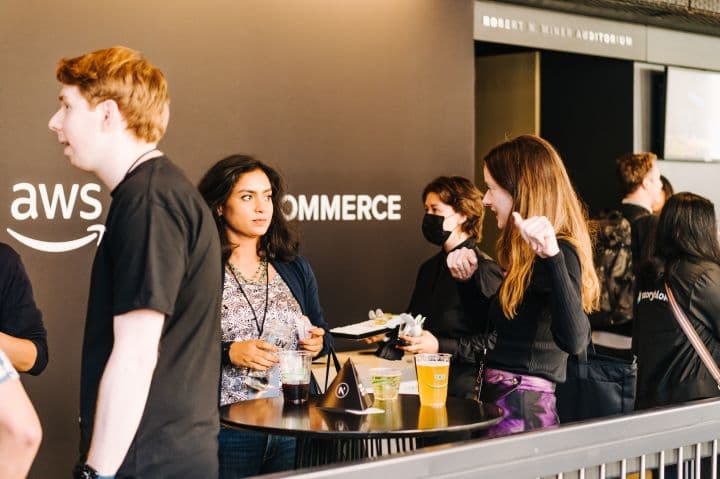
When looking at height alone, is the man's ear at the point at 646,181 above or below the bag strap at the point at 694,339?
above

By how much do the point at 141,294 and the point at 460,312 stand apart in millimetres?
2405

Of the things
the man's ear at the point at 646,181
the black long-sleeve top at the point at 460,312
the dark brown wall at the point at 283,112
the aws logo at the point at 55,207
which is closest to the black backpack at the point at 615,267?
the man's ear at the point at 646,181

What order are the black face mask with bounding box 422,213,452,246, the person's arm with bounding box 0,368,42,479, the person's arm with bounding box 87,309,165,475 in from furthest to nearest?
the black face mask with bounding box 422,213,452,246
the person's arm with bounding box 87,309,165,475
the person's arm with bounding box 0,368,42,479

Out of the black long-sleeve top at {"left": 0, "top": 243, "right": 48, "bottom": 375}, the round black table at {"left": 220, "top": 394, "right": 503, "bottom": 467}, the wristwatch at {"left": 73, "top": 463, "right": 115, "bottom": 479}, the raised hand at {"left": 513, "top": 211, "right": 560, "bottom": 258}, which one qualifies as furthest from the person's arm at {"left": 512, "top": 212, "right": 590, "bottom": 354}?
the black long-sleeve top at {"left": 0, "top": 243, "right": 48, "bottom": 375}

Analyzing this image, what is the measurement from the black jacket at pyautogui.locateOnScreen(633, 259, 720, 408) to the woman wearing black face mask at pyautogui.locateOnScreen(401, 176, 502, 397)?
0.64 metres

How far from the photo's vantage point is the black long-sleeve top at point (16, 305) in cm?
296

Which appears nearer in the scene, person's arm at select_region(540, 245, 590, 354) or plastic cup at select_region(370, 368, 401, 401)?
person's arm at select_region(540, 245, 590, 354)

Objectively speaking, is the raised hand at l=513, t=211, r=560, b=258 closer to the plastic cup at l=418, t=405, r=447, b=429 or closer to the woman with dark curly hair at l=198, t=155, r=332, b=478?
the plastic cup at l=418, t=405, r=447, b=429

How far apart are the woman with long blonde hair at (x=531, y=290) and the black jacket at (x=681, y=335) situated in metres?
0.96

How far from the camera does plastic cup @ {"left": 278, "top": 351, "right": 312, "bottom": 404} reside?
10.1 ft

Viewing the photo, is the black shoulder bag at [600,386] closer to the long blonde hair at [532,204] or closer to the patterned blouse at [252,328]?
the long blonde hair at [532,204]

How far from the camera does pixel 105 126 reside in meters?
2.09

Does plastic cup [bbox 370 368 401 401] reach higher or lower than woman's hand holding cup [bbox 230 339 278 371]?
lower

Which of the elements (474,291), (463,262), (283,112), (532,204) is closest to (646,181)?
(283,112)
